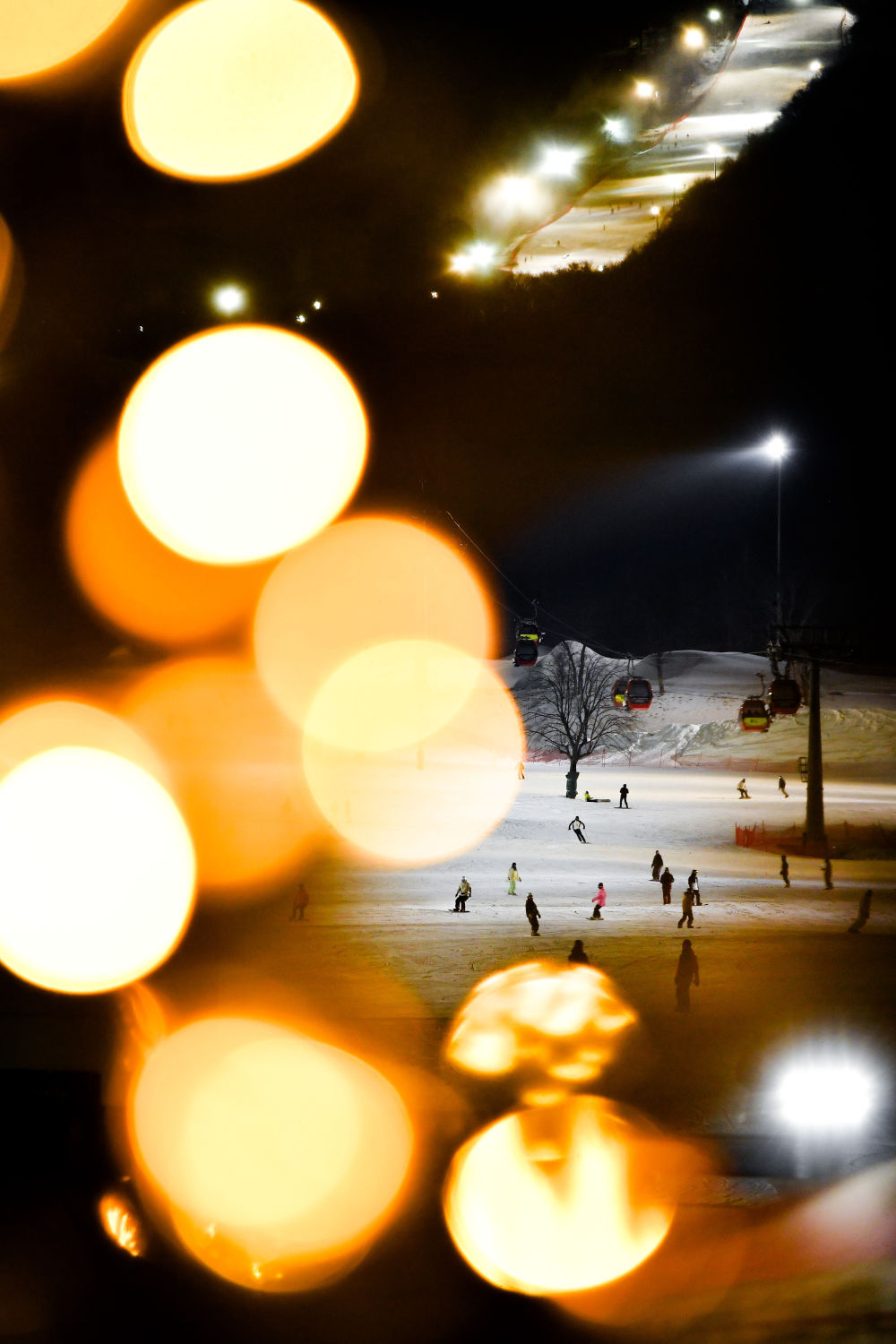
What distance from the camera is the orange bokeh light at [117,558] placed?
6094mm

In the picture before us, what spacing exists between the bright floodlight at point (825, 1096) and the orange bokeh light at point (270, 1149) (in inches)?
119

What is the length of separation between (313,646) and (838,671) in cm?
3968

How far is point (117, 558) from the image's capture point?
675 centimetres

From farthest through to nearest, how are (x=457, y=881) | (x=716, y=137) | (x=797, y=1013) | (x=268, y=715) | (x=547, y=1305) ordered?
1. (x=268, y=715)
2. (x=716, y=137)
3. (x=457, y=881)
4. (x=797, y=1013)
5. (x=547, y=1305)

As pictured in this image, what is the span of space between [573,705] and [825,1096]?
45.1 meters

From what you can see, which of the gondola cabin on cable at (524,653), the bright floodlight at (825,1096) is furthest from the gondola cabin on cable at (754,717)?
the bright floodlight at (825,1096)

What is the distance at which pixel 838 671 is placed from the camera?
57.2 meters

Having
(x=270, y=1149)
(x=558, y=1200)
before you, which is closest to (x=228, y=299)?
(x=270, y=1149)

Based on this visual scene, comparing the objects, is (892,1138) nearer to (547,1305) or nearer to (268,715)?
(547,1305)

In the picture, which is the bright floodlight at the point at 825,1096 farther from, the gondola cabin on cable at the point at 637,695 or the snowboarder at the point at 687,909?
the gondola cabin on cable at the point at 637,695

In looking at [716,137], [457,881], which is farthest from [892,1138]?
[716,137]

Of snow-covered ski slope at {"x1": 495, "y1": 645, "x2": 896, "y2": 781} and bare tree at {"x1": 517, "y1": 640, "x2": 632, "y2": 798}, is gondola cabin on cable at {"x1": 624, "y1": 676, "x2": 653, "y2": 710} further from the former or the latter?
snow-covered ski slope at {"x1": 495, "y1": 645, "x2": 896, "y2": 781}

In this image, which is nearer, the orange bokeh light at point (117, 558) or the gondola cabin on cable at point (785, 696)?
the orange bokeh light at point (117, 558)

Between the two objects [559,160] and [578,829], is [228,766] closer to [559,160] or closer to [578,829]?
[578,829]
